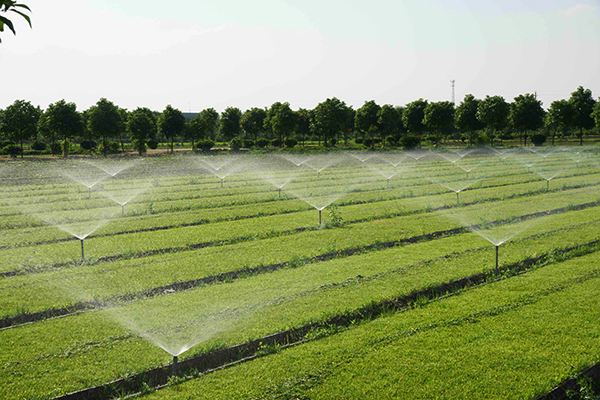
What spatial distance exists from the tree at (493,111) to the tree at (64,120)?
55.6m

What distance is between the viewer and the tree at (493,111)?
64.6 m

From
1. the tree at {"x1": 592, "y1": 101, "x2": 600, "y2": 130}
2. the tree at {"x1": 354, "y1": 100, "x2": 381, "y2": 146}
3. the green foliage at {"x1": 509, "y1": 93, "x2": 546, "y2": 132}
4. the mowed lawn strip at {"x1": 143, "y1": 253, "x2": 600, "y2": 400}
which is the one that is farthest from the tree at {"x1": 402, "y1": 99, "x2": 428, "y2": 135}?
the mowed lawn strip at {"x1": 143, "y1": 253, "x2": 600, "y2": 400}

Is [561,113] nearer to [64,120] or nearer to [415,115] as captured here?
[415,115]

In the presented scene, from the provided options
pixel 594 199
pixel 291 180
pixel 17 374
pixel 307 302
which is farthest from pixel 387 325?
pixel 291 180

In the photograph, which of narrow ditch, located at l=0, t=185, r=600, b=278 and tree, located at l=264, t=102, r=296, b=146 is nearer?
narrow ditch, located at l=0, t=185, r=600, b=278

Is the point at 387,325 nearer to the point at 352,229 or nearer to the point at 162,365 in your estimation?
the point at 162,365

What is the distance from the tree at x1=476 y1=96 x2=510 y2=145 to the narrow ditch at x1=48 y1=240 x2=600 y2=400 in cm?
5916

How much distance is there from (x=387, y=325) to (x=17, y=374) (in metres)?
6.12

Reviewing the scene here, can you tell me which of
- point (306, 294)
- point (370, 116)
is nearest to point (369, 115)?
point (370, 116)

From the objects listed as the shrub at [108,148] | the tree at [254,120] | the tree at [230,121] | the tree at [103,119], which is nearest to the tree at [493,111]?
the tree at [254,120]

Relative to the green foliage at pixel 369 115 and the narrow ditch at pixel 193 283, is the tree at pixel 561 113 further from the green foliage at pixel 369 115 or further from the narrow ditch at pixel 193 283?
the narrow ditch at pixel 193 283

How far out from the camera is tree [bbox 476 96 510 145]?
6462cm

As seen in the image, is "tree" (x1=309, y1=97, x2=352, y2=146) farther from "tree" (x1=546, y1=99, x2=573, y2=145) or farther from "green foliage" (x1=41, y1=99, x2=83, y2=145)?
"green foliage" (x1=41, y1=99, x2=83, y2=145)

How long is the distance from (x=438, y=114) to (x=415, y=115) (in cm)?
517
